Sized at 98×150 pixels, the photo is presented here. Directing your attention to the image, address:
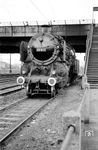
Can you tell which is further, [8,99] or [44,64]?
[44,64]

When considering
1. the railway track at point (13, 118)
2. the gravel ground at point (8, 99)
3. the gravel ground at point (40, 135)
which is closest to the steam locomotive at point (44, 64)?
the gravel ground at point (8, 99)

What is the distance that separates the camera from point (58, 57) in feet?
46.2

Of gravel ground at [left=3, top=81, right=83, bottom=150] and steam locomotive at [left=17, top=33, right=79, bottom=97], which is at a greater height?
steam locomotive at [left=17, top=33, right=79, bottom=97]

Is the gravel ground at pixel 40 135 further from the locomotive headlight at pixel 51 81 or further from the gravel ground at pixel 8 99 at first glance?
the locomotive headlight at pixel 51 81

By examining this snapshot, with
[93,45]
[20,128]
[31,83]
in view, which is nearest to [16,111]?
[20,128]

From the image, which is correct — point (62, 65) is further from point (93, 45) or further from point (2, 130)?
point (93, 45)

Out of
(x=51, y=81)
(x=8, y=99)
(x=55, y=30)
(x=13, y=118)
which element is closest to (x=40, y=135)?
(x=13, y=118)

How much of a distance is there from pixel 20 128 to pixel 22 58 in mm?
7833

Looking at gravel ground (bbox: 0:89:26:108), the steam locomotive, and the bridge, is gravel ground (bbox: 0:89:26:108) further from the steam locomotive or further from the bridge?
the bridge

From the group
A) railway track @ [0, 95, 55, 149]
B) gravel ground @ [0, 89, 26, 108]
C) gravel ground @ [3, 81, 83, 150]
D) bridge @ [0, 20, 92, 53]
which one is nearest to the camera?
gravel ground @ [3, 81, 83, 150]

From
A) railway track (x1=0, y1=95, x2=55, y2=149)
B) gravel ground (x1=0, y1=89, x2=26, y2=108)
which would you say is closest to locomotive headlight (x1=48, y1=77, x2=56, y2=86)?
railway track (x1=0, y1=95, x2=55, y2=149)

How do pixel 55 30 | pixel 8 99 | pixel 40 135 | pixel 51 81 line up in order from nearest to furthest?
pixel 40 135 → pixel 51 81 → pixel 8 99 → pixel 55 30

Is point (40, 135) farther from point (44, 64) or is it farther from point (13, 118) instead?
point (44, 64)

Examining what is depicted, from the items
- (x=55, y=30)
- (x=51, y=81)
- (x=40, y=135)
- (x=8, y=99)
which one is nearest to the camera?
(x=40, y=135)
